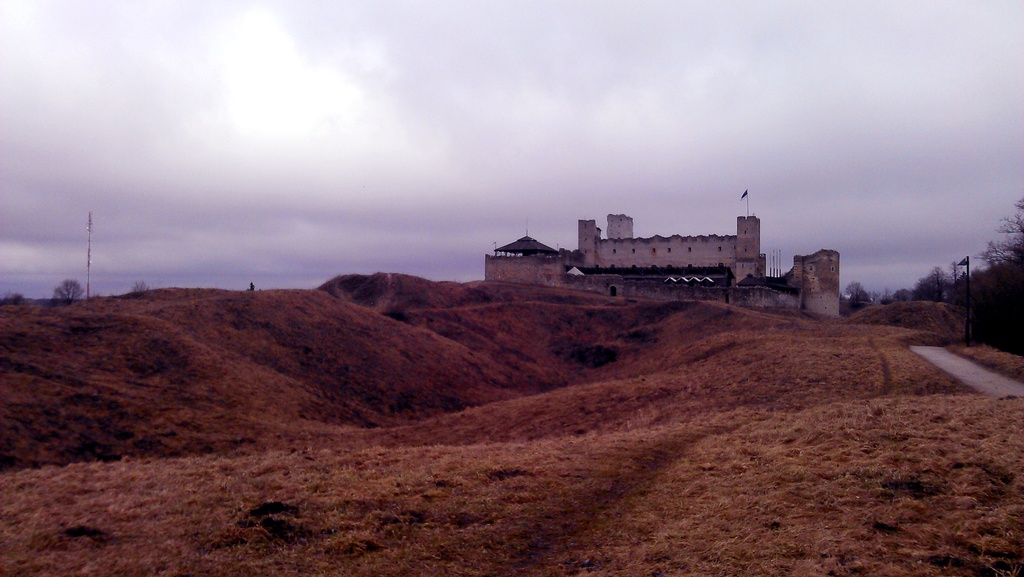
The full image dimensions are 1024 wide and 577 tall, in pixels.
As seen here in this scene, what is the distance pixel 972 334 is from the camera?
89.7ft

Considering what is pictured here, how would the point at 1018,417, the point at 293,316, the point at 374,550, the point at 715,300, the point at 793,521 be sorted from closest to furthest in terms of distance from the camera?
the point at 793,521 → the point at 374,550 → the point at 1018,417 → the point at 293,316 → the point at 715,300

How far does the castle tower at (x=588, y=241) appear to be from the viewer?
217ft

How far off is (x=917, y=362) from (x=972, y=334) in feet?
38.9

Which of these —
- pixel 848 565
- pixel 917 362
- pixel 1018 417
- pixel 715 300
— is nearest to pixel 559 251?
pixel 715 300

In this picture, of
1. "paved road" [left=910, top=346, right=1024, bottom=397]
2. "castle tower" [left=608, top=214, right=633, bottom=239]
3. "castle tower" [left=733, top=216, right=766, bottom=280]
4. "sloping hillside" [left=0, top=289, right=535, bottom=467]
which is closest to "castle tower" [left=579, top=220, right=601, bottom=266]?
"castle tower" [left=608, top=214, right=633, bottom=239]

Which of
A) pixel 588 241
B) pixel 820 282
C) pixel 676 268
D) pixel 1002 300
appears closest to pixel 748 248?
pixel 676 268

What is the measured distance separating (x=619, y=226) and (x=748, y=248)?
1566 centimetres

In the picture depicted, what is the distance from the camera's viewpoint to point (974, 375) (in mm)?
16609

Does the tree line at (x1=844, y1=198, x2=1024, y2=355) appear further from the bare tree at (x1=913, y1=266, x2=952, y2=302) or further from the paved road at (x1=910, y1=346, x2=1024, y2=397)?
the bare tree at (x1=913, y1=266, x2=952, y2=302)

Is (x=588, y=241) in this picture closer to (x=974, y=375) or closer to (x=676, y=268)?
(x=676, y=268)

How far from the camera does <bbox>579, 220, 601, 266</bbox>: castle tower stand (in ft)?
217

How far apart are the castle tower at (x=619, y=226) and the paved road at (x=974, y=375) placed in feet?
169

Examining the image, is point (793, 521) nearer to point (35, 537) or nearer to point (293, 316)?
point (35, 537)

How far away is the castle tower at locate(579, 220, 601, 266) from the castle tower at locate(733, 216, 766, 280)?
13.5 m
